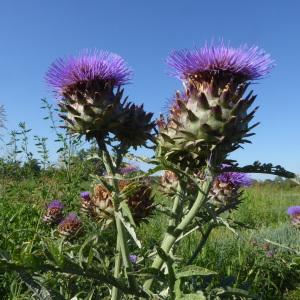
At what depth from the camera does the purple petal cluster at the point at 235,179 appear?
288 cm

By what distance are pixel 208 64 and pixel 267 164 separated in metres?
0.55

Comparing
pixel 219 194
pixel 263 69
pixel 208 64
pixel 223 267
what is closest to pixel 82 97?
pixel 208 64

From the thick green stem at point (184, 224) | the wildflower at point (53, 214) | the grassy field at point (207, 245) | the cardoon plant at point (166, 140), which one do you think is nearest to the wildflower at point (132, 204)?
the cardoon plant at point (166, 140)

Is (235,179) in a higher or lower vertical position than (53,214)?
higher

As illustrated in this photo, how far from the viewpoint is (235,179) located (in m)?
2.95

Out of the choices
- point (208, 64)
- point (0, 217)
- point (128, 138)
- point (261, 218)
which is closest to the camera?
point (208, 64)

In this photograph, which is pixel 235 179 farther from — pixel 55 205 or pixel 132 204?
pixel 55 205

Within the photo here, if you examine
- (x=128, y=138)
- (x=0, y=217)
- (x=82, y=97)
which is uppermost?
(x=82, y=97)

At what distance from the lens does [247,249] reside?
4418mm

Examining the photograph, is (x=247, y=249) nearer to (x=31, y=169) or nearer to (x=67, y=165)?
(x=67, y=165)

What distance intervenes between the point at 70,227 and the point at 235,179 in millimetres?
1210

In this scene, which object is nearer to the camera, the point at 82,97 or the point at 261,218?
the point at 82,97

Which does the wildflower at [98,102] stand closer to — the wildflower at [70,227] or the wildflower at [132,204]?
the wildflower at [132,204]

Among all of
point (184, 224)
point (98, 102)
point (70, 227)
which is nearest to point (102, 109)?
point (98, 102)
